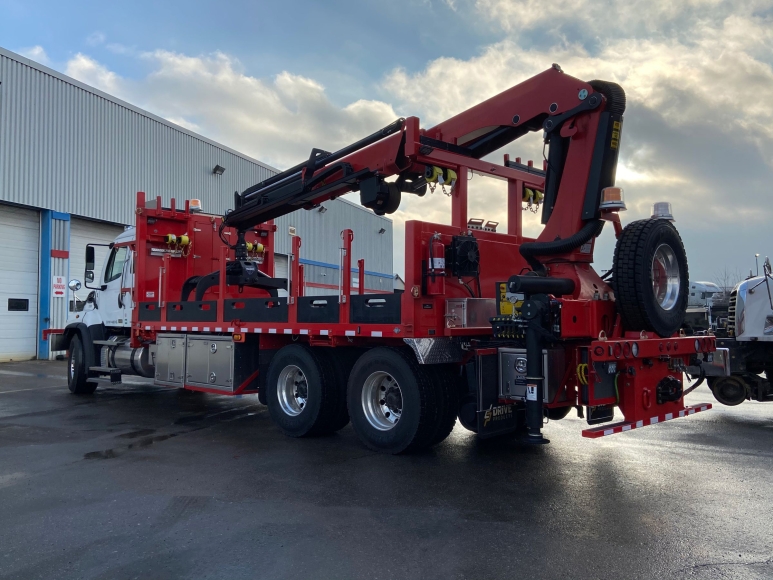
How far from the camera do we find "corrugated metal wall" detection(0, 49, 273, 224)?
61.5 feet

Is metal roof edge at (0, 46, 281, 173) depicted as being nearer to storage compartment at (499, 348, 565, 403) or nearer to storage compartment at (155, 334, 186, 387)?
storage compartment at (155, 334, 186, 387)

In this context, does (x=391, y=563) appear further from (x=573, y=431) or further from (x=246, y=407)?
(x=246, y=407)

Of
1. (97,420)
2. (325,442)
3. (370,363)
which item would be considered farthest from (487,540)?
(97,420)

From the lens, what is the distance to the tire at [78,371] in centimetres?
1198

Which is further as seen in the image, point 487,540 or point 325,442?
point 325,442

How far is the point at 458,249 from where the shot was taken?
6730 millimetres

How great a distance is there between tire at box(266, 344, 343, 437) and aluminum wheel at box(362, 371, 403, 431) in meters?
0.74

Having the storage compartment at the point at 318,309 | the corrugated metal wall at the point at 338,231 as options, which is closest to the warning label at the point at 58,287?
the corrugated metal wall at the point at 338,231

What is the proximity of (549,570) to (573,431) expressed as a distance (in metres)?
4.89

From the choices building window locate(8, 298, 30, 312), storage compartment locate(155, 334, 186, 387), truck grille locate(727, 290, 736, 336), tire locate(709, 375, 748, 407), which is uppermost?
building window locate(8, 298, 30, 312)

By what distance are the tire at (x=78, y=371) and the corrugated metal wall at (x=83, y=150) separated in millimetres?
8813

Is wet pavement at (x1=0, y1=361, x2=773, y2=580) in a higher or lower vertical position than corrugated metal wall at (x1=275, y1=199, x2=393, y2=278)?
lower

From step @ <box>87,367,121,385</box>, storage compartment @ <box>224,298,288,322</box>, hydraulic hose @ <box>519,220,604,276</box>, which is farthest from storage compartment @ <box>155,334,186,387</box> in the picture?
hydraulic hose @ <box>519,220,604,276</box>

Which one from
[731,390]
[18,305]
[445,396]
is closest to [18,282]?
[18,305]
